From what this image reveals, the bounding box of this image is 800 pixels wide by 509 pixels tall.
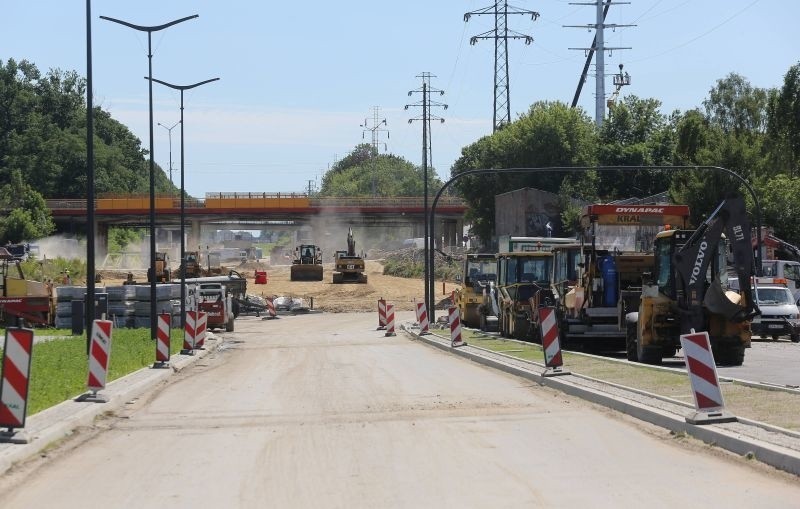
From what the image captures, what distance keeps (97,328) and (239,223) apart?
96.6m

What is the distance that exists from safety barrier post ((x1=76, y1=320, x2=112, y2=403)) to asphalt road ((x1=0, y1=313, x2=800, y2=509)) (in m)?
0.67

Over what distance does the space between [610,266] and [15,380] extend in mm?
18275

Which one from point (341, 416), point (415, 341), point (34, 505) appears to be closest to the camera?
→ point (34, 505)

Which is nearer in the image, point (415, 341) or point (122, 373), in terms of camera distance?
point (122, 373)

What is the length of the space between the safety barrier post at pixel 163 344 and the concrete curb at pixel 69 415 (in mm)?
527

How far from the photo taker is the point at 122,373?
21.7m

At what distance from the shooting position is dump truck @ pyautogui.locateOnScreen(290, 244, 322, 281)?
89.5 metres

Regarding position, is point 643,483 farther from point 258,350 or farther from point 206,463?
point 258,350

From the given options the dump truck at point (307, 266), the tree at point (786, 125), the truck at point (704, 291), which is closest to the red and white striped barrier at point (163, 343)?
the truck at point (704, 291)

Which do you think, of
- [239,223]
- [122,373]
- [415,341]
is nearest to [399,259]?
[239,223]

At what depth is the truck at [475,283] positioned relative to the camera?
45.4 metres

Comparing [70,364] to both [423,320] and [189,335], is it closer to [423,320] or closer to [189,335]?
[189,335]

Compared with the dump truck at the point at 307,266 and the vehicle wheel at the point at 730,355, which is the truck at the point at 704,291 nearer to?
the vehicle wheel at the point at 730,355

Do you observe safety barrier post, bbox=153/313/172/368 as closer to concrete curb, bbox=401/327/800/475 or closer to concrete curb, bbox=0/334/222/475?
concrete curb, bbox=0/334/222/475
